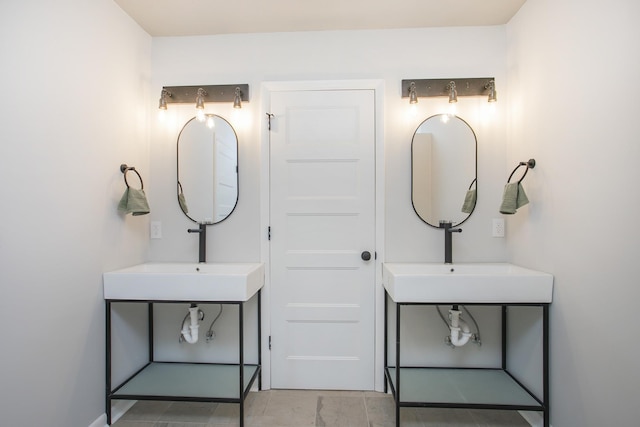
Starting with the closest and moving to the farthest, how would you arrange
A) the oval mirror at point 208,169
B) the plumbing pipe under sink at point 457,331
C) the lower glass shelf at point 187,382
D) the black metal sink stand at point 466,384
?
the black metal sink stand at point 466,384 < the lower glass shelf at point 187,382 < the plumbing pipe under sink at point 457,331 < the oval mirror at point 208,169

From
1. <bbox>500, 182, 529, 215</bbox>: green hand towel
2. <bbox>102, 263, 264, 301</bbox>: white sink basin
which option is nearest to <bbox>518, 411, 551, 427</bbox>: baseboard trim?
<bbox>500, 182, 529, 215</bbox>: green hand towel

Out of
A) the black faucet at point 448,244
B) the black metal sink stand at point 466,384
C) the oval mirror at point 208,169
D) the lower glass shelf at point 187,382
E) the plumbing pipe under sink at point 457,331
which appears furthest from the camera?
the oval mirror at point 208,169

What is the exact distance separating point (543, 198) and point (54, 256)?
Result: 261 cm

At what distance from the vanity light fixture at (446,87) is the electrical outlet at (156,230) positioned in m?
1.97

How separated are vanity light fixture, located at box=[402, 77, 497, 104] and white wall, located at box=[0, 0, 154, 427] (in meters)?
1.88

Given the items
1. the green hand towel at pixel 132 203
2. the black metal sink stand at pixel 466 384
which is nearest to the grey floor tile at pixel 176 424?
the black metal sink stand at pixel 466 384

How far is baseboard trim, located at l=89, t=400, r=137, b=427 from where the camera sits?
5.50 feet

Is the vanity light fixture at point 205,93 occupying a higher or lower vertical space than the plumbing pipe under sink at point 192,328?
higher

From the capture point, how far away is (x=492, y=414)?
1852mm

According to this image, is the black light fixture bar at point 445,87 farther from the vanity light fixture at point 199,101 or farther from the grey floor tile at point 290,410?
the grey floor tile at point 290,410

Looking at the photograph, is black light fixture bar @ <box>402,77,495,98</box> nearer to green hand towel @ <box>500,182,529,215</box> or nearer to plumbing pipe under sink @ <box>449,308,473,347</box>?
green hand towel @ <box>500,182,529,215</box>

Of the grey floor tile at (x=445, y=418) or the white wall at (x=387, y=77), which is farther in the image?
the white wall at (x=387, y=77)

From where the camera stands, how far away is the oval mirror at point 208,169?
2.11 meters

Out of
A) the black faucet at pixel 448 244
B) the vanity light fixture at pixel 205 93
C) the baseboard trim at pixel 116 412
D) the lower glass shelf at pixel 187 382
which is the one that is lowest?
the baseboard trim at pixel 116 412
